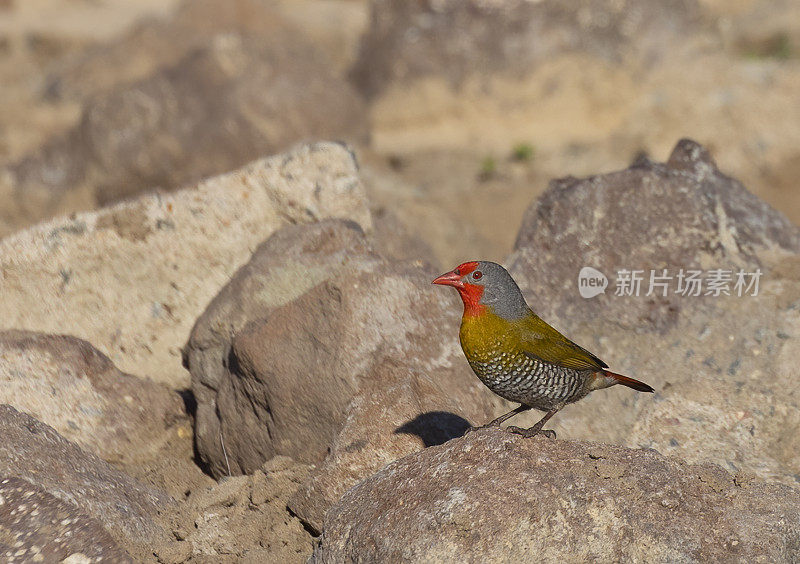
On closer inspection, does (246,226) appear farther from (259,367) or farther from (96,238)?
(259,367)

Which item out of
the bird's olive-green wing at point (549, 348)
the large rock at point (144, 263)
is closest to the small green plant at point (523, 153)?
the large rock at point (144, 263)

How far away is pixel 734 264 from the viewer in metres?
5.75

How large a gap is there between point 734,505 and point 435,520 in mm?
1139

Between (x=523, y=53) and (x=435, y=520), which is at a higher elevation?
(x=523, y=53)

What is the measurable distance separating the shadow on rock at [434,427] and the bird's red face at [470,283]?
73cm

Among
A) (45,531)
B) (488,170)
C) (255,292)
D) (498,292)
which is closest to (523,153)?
(488,170)

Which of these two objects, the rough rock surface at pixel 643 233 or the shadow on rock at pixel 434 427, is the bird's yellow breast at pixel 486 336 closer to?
the shadow on rock at pixel 434 427

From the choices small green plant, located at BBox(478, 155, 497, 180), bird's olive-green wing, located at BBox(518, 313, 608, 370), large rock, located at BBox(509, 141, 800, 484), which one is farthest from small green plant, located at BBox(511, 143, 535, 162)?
bird's olive-green wing, located at BBox(518, 313, 608, 370)

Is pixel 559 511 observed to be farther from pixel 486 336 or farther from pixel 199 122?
pixel 199 122

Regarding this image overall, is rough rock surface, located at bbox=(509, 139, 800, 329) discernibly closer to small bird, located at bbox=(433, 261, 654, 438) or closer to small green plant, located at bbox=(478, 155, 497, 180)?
small bird, located at bbox=(433, 261, 654, 438)

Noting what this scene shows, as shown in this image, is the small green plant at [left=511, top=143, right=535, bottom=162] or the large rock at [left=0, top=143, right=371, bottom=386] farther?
the small green plant at [left=511, top=143, right=535, bottom=162]

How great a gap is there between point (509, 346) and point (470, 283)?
0.33 metres

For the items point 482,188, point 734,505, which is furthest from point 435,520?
point 482,188

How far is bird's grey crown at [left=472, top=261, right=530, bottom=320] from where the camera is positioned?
14.0ft
